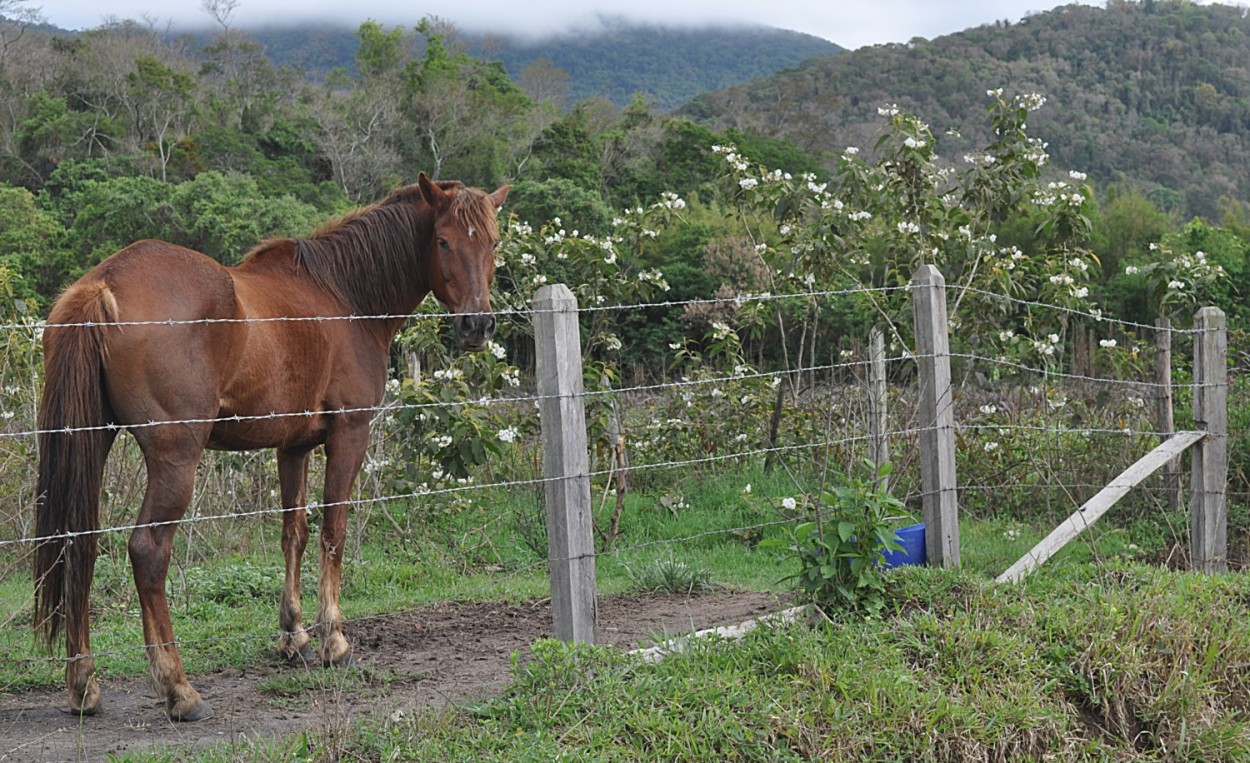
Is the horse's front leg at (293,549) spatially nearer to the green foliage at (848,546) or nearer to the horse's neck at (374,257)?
the horse's neck at (374,257)

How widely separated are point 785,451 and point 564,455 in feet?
14.6

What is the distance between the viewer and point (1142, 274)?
28.8 ft

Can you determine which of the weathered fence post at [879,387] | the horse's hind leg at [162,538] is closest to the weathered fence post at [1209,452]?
the weathered fence post at [879,387]

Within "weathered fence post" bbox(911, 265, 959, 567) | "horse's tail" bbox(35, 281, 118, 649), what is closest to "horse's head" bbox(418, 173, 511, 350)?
"horse's tail" bbox(35, 281, 118, 649)

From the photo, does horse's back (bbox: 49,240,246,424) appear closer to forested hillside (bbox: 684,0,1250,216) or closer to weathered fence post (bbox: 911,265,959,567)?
weathered fence post (bbox: 911,265,959,567)

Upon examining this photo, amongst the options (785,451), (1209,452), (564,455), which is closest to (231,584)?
(564,455)

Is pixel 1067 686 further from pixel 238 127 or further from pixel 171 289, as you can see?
pixel 238 127

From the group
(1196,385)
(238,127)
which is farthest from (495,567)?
(238,127)

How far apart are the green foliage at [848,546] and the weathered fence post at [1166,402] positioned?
3.68 m

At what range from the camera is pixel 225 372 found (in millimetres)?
4082

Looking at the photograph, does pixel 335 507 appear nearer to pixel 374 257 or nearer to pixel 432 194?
pixel 374 257

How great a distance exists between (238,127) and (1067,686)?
3452 cm

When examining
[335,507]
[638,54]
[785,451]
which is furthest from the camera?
[638,54]

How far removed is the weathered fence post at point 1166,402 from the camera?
7301 millimetres
